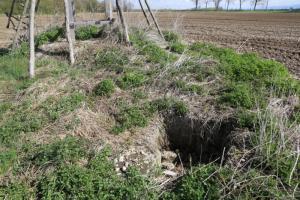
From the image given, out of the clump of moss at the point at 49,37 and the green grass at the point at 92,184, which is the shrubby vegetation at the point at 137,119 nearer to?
the green grass at the point at 92,184

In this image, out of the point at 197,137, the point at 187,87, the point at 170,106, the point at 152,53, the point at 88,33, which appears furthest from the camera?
the point at 88,33

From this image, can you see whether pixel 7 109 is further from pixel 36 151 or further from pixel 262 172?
pixel 262 172

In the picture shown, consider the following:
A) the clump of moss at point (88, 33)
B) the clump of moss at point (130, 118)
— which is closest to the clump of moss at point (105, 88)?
the clump of moss at point (130, 118)

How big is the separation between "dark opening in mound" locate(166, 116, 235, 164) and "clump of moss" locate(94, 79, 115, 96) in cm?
114

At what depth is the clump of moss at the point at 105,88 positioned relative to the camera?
559cm

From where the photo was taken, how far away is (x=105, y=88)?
562 centimetres

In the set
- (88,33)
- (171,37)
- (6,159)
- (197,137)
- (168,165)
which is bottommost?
(168,165)

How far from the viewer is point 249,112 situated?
4570 millimetres

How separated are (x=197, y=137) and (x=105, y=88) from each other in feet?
5.71

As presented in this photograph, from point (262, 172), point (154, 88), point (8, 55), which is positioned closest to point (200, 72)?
point (154, 88)

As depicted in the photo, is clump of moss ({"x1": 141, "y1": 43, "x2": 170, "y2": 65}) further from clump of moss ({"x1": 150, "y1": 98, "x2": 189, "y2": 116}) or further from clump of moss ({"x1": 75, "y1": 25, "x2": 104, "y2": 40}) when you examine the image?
clump of moss ({"x1": 75, "y1": 25, "x2": 104, "y2": 40})

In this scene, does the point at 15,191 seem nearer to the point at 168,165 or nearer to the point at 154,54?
the point at 168,165

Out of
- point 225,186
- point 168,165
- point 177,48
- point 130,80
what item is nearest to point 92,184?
point 168,165

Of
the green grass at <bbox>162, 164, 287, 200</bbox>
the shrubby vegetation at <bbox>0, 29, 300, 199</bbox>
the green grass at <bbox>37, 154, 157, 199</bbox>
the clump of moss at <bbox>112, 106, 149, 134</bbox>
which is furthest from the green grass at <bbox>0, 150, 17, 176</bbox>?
the green grass at <bbox>162, 164, 287, 200</bbox>
